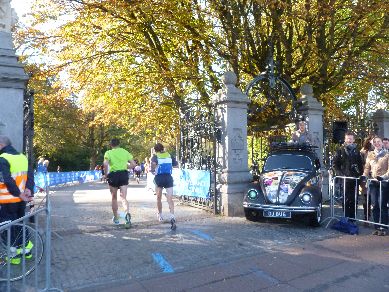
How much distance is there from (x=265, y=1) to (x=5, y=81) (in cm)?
695

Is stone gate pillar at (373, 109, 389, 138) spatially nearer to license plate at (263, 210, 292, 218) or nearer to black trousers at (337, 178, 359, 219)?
black trousers at (337, 178, 359, 219)

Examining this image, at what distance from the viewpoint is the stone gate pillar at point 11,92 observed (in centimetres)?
738

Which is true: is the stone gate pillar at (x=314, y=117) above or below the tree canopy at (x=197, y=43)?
below

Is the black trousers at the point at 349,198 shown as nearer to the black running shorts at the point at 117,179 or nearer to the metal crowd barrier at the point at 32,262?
the black running shorts at the point at 117,179

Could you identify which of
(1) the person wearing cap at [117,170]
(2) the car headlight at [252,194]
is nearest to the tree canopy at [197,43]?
(1) the person wearing cap at [117,170]

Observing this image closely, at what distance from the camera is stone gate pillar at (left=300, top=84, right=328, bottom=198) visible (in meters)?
12.5

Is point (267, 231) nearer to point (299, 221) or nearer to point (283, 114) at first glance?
point (299, 221)

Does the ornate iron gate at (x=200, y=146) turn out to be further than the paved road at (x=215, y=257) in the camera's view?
Yes

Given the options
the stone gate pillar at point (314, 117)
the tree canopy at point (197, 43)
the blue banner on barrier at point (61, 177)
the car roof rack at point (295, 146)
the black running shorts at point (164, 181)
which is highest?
the tree canopy at point (197, 43)

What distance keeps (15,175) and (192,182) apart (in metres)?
6.40

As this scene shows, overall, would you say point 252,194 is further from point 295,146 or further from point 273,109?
point 273,109

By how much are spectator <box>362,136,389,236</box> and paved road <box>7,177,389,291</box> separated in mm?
426

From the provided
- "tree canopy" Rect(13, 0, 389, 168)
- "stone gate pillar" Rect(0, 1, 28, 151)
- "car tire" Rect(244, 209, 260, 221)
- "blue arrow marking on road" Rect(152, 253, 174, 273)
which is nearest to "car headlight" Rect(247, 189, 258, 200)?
"car tire" Rect(244, 209, 260, 221)

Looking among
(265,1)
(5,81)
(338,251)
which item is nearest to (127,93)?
(265,1)
